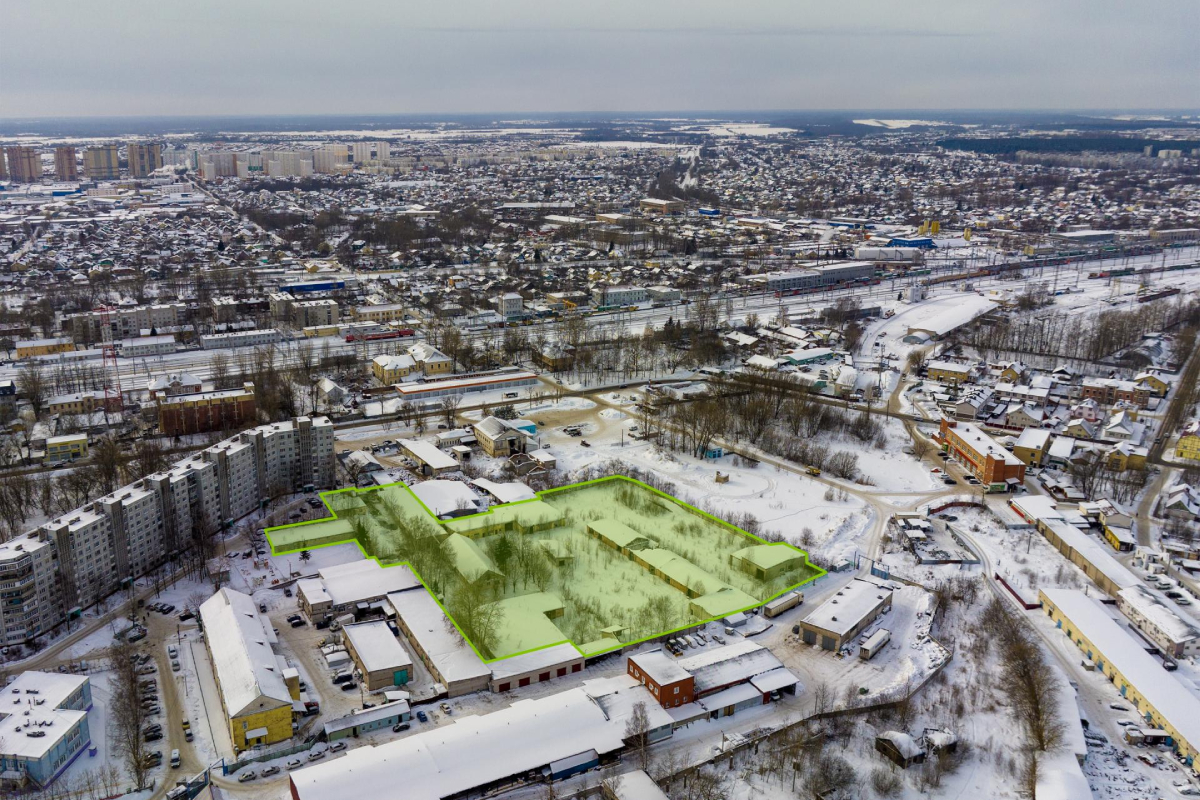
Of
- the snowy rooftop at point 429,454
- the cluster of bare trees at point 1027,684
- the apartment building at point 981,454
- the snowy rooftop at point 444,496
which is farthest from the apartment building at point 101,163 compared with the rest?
the cluster of bare trees at point 1027,684

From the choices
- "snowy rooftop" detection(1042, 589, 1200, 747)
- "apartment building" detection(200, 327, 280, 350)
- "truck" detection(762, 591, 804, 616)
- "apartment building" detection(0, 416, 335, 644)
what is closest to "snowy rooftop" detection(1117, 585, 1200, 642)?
"snowy rooftop" detection(1042, 589, 1200, 747)

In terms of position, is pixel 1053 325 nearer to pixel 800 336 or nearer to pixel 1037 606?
pixel 800 336

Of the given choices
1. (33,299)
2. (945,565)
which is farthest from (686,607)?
(33,299)

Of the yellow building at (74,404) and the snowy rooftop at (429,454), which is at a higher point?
the yellow building at (74,404)

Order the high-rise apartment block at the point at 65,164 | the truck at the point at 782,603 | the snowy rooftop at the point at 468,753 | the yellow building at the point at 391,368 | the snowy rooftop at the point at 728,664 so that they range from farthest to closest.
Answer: the high-rise apartment block at the point at 65,164 < the yellow building at the point at 391,368 < the truck at the point at 782,603 < the snowy rooftop at the point at 728,664 < the snowy rooftop at the point at 468,753

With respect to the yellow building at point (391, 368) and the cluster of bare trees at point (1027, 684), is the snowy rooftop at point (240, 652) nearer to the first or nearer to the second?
the cluster of bare trees at point (1027, 684)

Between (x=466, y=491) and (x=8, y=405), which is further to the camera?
(x=8, y=405)
